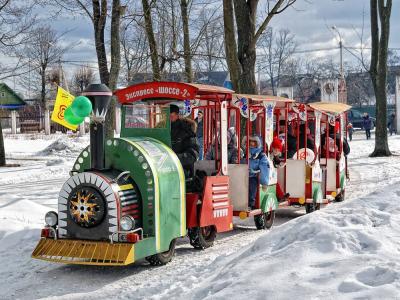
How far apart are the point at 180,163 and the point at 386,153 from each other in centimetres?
1865

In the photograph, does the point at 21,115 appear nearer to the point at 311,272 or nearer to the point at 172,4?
the point at 172,4

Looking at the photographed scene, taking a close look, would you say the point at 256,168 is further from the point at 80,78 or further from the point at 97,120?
the point at 80,78

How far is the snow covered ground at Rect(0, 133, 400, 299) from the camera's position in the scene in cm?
495

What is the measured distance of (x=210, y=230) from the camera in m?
9.18

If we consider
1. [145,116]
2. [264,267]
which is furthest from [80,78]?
[264,267]

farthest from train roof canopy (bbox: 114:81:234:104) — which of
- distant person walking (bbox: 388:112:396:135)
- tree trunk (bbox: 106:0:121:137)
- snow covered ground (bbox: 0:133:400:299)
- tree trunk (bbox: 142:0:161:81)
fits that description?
distant person walking (bbox: 388:112:396:135)

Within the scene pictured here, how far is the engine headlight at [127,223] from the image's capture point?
24.1 feet

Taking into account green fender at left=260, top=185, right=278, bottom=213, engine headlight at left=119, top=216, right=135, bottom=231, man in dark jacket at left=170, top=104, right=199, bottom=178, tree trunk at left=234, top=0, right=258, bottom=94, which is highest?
tree trunk at left=234, top=0, right=258, bottom=94

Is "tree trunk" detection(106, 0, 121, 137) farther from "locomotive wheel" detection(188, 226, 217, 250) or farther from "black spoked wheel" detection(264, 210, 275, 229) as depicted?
"locomotive wheel" detection(188, 226, 217, 250)

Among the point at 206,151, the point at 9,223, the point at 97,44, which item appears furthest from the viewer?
the point at 97,44

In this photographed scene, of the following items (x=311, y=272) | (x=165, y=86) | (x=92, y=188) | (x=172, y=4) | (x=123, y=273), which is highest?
(x=172, y=4)

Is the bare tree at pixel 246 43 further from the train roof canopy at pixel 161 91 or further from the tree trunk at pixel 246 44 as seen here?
the train roof canopy at pixel 161 91

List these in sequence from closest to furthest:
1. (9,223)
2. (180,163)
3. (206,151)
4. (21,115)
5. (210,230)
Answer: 1. (180,163)
2. (210,230)
3. (9,223)
4. (206,151)
5. (21,115)

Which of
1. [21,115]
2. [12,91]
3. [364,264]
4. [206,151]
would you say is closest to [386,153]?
[206,151]
